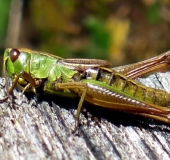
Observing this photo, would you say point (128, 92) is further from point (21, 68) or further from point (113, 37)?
point (113, 37)

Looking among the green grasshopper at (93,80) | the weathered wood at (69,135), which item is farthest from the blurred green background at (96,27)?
the weathered wood at (69,135)

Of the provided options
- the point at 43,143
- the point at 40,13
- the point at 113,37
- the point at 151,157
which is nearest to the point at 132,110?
the point at 151,157

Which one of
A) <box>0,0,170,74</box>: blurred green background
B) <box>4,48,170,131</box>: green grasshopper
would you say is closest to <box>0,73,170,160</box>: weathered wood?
<box>4,48,170,131</box>: green grasshopper

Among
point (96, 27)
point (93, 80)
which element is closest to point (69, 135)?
point (93, 80)

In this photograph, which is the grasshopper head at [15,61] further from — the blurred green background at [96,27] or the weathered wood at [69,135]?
the blurred green background at [96,27]

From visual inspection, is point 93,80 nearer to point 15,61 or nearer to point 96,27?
point 15,61

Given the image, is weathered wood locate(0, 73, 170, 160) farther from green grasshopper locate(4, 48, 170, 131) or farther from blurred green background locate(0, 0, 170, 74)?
blurred green background locate(0, 0, 170, 74)

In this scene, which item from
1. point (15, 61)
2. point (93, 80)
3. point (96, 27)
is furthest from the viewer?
point (96, 27)
